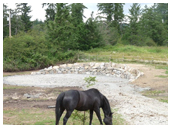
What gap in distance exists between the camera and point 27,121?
7.07 meters

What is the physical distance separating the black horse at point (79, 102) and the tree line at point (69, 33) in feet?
62.5

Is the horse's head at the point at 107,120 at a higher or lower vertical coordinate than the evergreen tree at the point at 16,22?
lower

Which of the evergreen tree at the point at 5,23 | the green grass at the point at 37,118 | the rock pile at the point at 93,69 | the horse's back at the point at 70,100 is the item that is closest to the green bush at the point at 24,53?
the rock pile at the point at 93,69

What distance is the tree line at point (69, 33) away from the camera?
83.5 feet

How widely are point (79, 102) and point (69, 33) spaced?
2397 centimetres

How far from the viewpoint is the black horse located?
5559mm

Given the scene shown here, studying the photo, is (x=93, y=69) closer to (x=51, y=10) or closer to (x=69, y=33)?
(x=69, y=33)

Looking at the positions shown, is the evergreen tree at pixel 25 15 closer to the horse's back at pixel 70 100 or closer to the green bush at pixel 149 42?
the green bush at pixel 149 42

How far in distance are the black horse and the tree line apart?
62.5 ft

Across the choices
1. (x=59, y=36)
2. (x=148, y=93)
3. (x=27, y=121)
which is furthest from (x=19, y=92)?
(x=59, y=36)

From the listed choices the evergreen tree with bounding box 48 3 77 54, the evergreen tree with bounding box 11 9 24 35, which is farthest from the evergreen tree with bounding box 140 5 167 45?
the evergreen tree with bounding box 11 9 24 35

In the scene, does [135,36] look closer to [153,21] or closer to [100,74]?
[153,21]

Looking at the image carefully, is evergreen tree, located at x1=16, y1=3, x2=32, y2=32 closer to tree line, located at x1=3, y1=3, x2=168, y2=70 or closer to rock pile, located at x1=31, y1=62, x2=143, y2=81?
tree line, located at x1=3, y1=3, x2=168, y2=70

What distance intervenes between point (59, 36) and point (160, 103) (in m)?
20.5
